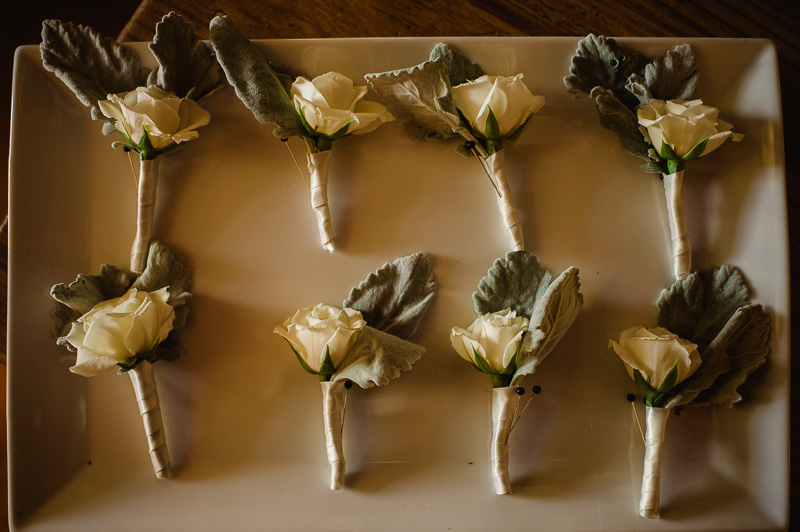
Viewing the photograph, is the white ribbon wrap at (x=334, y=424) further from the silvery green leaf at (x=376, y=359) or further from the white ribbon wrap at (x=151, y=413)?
the white ribbon wrap at (x=151, y=413)

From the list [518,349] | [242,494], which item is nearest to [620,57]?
[518,349]

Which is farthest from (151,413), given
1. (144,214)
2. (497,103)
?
(497,103)

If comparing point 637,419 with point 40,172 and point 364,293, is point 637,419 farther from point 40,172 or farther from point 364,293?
point 40,172

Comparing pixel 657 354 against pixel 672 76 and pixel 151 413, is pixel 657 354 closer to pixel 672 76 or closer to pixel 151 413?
pixel 672 76

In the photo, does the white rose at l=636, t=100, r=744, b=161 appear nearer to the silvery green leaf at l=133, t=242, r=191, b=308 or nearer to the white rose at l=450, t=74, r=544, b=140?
the white rose at l=450, t=74, r=544, b=140

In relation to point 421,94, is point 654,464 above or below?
below

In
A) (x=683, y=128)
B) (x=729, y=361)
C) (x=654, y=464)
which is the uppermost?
(x=683, y=128)
